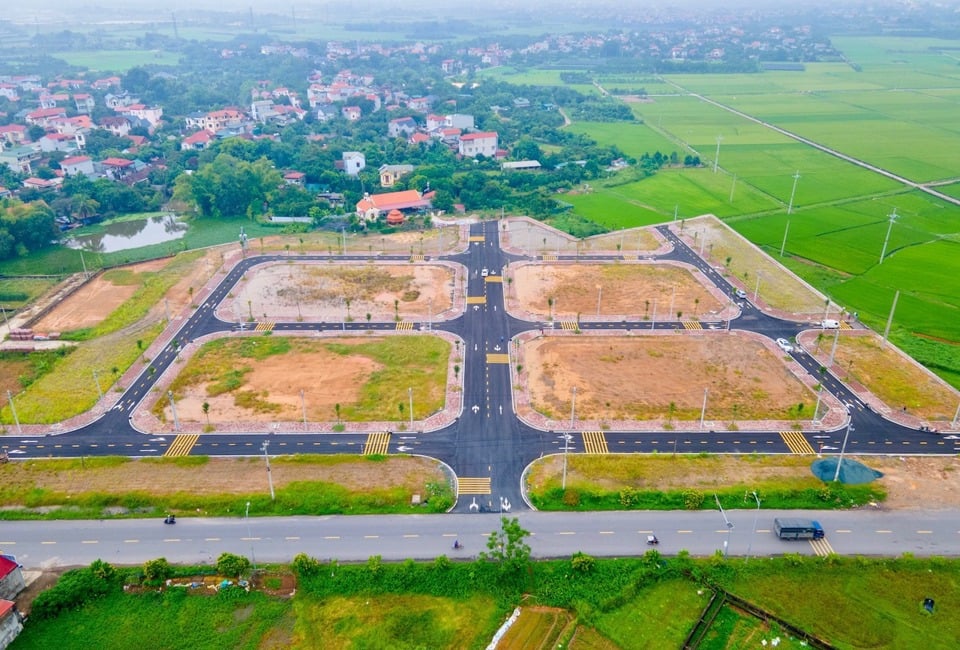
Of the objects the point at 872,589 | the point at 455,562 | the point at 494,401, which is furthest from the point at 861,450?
the point at 455,562

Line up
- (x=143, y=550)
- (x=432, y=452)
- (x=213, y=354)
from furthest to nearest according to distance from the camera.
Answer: (x=213, y=354) < (x=432, y=452) < (x=143, y=550)

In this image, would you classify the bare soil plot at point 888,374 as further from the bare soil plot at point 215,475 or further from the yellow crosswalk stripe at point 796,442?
the bare soil plot at point 215,475

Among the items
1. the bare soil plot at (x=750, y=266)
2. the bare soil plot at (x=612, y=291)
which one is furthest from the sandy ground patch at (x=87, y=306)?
the bare soil plot at (x=750, y=266)

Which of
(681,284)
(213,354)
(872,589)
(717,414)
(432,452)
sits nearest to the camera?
(872,589)

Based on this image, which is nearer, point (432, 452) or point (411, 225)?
point (432, 452)

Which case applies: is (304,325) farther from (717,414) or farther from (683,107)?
(683,107)
